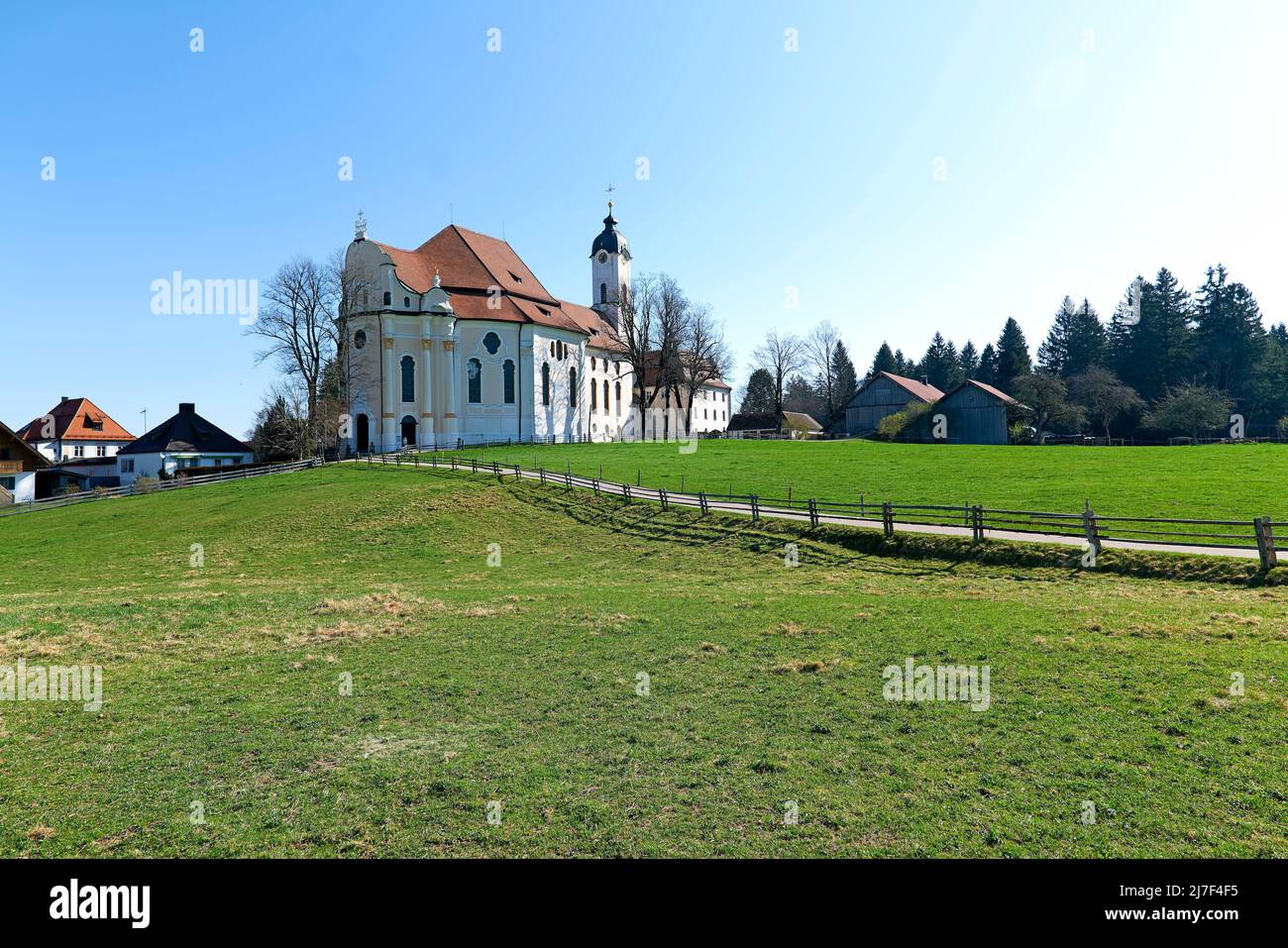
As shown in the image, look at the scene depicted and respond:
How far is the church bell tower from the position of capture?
8506 cm

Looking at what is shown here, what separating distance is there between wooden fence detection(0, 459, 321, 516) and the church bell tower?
43.5 metres

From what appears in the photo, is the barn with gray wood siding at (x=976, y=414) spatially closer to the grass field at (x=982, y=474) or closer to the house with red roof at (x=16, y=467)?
the grass field at (x=982, y=474)

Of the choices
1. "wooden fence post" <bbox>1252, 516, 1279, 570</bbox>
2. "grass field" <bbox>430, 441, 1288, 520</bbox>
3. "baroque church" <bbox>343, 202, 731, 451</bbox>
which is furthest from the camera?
"baroque church" <bbox>343, 202, 731, 451</bbox>

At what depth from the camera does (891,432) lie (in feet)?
228

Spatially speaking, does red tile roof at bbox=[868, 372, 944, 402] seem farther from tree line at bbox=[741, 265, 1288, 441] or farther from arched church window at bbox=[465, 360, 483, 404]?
arched church window at bbox=[465, 360, 483, 404]

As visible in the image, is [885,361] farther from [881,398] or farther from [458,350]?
[458,350]

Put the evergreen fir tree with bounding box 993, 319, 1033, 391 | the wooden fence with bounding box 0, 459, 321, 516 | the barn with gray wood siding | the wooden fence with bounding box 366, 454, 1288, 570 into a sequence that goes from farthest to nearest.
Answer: the evergreen fir tree with bounding box 993, 319, 1033, 391 < the barn with gray wood siding < the wooden fence with bounding box 0, 459, 321, 516 < the wooden fence with bounding box 366, 454, 1288, 570

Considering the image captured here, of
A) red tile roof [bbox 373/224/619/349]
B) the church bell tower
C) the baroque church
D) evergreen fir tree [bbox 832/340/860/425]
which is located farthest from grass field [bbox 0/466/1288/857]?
evergreen fir tree [bbox 832/340/860/425]

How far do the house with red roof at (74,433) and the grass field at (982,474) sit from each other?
5153cm

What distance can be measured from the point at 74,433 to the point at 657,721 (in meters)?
91.5

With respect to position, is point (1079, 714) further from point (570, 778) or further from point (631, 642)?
point (631, 642)

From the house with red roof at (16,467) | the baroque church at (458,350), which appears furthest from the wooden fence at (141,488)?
the baroque church at (458,350)

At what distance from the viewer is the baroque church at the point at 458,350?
59.6 metres
